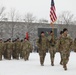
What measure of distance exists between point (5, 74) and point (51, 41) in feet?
15.4

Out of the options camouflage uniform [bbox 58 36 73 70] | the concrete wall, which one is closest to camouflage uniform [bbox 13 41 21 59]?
camouflage uniform [bbox 58 36 73 70]

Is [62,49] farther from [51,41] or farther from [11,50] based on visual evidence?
[11,50]

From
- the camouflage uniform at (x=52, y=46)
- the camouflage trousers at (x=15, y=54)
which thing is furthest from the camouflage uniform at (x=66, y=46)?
the camouflage trousers at (x=15, y=54)

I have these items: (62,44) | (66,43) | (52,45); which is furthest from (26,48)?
(66,43)

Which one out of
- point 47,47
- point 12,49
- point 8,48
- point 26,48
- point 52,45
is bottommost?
point 12,49

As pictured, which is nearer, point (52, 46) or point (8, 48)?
point (52, 46)

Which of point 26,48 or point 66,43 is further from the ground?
point 66,43

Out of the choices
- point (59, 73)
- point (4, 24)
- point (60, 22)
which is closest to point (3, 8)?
point (4, 24)

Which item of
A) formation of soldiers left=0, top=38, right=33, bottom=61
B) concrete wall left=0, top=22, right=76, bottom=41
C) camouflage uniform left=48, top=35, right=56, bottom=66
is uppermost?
camouflage uniform left=48, top=35, right=56, bottom=66

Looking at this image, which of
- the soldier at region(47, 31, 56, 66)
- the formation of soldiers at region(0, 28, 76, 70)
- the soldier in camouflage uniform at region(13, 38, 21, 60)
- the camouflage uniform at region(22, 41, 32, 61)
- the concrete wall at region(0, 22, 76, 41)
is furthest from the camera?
the concrete wall at region(0, 22, 76, 41)

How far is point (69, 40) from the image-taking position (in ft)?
52.4

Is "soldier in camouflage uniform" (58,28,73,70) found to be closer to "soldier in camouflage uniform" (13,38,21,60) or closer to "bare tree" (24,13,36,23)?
"soldier in camouflage uniform" (13,38,21,60)

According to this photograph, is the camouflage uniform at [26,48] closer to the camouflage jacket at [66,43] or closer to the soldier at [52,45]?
the soldier at [52,45]

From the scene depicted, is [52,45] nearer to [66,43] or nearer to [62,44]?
[62,44]
